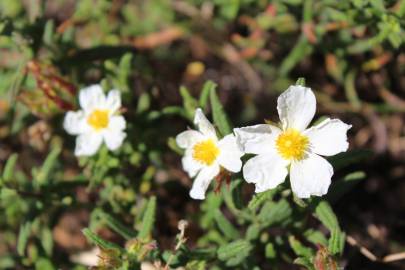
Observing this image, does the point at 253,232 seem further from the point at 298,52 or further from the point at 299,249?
the point at 298,52

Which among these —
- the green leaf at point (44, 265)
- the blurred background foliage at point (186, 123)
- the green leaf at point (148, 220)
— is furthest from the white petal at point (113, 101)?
the green leaf at point (44, 265)

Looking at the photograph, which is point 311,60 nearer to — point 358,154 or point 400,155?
point 400,155

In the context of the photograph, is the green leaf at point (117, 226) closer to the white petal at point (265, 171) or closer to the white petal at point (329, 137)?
the white petal at point (265, 171)

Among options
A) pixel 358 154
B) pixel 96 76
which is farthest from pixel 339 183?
pixel 96 76

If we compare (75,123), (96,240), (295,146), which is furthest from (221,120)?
(75,123)

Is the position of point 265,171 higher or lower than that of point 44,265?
higher

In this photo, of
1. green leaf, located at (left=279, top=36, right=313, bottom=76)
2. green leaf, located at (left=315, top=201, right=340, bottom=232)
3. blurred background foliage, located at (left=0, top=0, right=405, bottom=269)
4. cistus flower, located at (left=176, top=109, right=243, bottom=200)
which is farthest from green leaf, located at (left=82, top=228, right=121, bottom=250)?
green leaf, located at (left=279, top=36, right=313, bottom=76)
